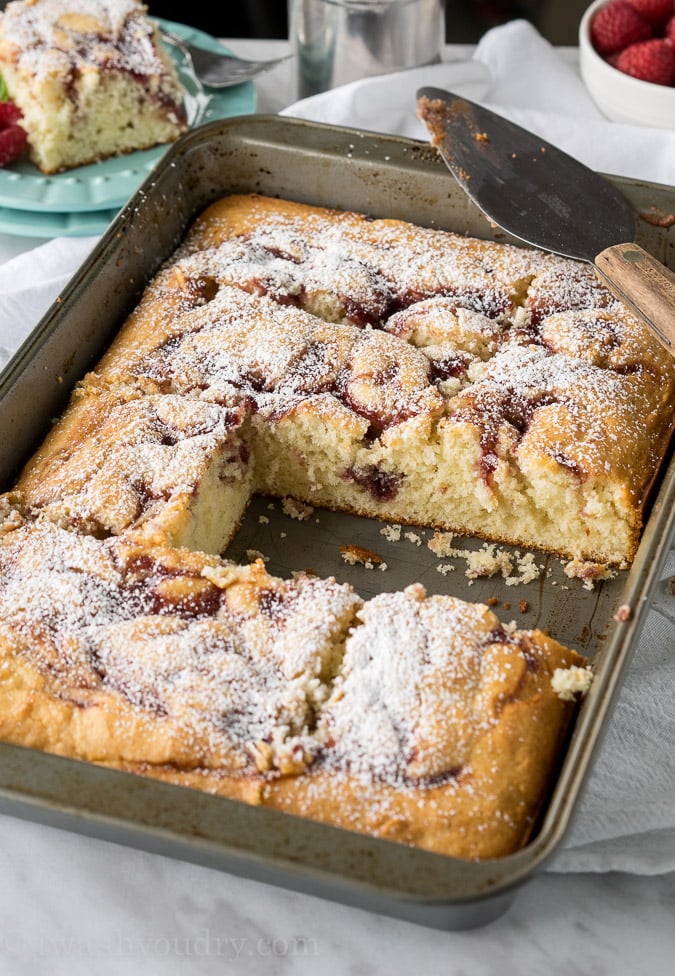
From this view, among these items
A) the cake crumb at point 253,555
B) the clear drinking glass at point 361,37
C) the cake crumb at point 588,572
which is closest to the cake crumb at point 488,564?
the cake crumb at point 588,572

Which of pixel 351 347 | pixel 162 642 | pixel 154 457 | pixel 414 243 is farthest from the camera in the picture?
pixel 414 243

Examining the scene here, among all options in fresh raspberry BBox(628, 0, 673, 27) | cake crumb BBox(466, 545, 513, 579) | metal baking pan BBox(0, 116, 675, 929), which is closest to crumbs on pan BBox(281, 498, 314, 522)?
metal baking pan BBox(0, 116, 675, 929)

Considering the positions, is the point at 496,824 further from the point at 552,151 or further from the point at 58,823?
the point at 552,151

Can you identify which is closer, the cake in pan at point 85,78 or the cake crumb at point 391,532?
the cake crumb at point 391,532

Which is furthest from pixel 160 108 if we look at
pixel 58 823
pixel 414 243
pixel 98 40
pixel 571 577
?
pixel 58 823

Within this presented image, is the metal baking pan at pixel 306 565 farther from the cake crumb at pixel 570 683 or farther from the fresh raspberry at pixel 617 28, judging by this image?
the fresh raspberry at pixel 617 28

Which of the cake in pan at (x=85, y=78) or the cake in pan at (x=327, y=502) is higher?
the cake in pan at (x=85, y=78)

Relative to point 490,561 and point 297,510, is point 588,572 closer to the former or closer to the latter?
point 490,561
